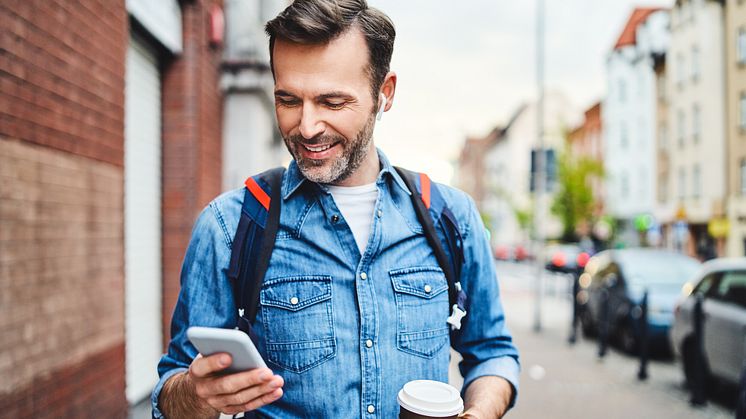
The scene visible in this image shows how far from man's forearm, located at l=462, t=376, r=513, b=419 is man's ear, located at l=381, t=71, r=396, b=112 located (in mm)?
889

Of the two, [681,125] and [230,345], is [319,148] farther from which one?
[681,125]

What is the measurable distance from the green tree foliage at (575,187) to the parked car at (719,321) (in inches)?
1269

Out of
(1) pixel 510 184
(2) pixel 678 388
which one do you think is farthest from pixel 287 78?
(1) pixel 510 184

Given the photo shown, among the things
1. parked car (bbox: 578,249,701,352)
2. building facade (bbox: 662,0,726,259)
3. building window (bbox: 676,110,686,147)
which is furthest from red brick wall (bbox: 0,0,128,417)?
building window (bbox: 676,110,686,147)

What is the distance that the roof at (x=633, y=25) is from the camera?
41344 millimetres

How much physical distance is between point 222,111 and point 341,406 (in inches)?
295

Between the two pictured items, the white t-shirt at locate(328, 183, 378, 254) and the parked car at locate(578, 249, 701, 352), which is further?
the parked car at locate(578, 249, 701, 352)

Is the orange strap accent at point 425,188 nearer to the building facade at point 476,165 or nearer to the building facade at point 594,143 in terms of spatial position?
the building facade at point 594,143

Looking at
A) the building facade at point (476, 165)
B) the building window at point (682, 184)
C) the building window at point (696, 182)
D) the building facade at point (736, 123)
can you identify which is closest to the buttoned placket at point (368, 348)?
the building facade at point (736, 123)

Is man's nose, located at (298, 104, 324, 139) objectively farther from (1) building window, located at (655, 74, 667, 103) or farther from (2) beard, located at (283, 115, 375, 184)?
(1) building window, located at (655, 74, 667, 103)

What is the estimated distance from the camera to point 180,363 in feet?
5.88

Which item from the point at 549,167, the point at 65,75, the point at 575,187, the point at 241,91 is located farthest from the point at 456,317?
the point at 575,187

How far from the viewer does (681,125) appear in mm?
33625

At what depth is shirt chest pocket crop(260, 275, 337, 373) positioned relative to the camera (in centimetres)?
178
